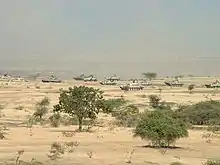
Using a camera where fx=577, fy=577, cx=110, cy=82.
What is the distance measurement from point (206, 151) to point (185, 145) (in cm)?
323

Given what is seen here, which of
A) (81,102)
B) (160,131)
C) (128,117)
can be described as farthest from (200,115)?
(160,131)

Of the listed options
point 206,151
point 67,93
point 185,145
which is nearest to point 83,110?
point 67,93

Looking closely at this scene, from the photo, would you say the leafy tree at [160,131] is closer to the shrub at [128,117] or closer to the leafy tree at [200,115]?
the shrub at [128,117]

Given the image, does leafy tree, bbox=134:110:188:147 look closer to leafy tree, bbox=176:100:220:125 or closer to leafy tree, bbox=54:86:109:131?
leafy tree, bbox=54:86:109:131

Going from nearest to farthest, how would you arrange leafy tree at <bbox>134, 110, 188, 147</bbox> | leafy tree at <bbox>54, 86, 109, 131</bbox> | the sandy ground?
the sandy ground < leafy tree at <bbox>134, 110, 188, 147</bbox> < leafy tree at <bbox>54, 86, 109, 131</bbox>

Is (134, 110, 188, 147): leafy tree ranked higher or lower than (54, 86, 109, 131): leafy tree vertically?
lower

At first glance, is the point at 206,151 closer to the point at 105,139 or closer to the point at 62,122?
the point at 105,139

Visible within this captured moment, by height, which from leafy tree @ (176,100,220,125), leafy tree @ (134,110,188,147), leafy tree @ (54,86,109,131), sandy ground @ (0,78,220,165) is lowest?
sandy ground @ (0,78,220,165)

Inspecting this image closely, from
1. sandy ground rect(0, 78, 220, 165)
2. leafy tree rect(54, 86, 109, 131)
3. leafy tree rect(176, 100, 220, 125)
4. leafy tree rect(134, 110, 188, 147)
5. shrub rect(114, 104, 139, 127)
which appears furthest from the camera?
leafy tree rect(176, 100, 220, 125)

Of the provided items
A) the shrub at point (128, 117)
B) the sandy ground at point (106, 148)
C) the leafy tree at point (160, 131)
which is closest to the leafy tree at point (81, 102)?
the sandy ground at point (106, 148)

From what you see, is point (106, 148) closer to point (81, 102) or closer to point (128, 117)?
point (81, 102)

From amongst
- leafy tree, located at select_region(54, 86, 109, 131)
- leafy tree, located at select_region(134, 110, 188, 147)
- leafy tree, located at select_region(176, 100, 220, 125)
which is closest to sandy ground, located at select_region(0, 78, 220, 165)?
leafy tree, located at select_region(134, 110, 188, 147)

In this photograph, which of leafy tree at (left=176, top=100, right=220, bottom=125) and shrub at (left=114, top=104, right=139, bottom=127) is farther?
leafy tree at (left=176, top=100, right=220, bottom=125)

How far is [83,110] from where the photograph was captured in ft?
153
